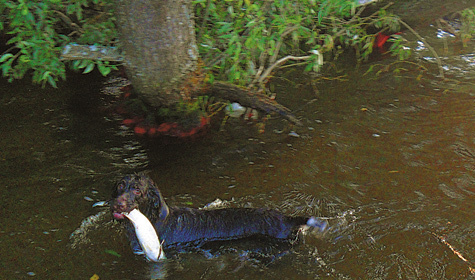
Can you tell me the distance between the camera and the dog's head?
3514mm

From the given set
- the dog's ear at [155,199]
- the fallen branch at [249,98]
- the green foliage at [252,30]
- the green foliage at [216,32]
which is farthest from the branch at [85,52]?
the dog's ear at [155,199]

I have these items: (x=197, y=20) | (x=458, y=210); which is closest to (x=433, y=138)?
(x=458, y=210)

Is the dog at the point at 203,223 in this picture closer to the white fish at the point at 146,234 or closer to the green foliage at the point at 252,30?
the white fish at the point at 146,234

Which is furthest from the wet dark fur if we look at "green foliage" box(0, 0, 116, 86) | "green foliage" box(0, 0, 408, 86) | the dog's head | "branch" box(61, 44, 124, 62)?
"branch" box(61, 44, 124, 62)

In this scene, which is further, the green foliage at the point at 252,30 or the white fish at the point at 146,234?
the green foliage at the point at 252,30

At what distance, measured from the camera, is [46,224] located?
4438 millimetres

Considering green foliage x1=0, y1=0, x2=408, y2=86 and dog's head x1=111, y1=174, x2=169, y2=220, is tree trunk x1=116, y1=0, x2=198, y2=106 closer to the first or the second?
green foliage x1=0, y1=0, x2=408, y2=86

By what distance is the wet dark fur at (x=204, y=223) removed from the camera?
12.5 feet

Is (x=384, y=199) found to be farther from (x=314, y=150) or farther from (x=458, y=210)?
(x=314, y=150)

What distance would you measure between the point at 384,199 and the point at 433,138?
169 centimetres

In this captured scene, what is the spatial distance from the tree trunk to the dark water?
86 centimetres

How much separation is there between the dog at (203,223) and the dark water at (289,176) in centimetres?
19

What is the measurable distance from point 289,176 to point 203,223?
62.6 inches

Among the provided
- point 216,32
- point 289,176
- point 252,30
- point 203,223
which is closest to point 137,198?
point 203,223
